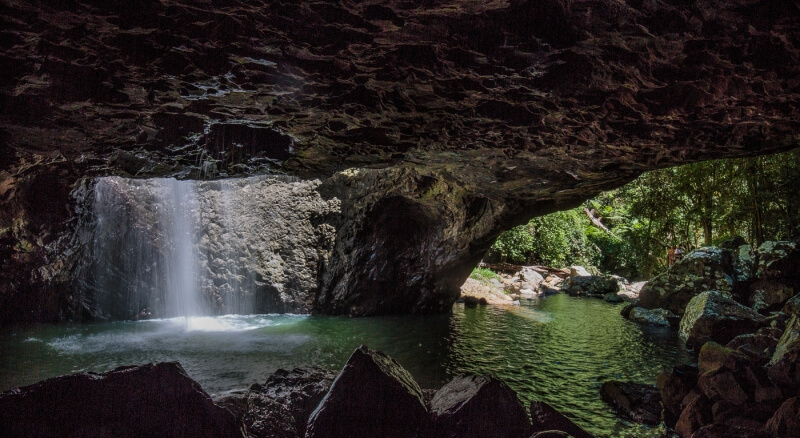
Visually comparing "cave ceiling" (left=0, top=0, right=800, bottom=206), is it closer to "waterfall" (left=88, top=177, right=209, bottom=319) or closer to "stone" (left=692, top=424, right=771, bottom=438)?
"stone" (left=692, top=424, right=771, bottom=438)

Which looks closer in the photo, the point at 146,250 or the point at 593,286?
the point at 146,250

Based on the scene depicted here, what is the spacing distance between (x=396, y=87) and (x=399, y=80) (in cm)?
12

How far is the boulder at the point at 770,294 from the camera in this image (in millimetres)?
9102

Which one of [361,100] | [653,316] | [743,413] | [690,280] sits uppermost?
[361,100]

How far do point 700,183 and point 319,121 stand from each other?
39.3 feet

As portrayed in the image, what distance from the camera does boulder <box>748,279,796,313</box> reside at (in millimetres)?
9102

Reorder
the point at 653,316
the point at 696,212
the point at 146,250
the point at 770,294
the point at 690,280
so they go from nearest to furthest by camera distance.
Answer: the point at 770,294 < the point at 146,250 < the point at 653,316 < the point at 690,280 < the point at 696,212

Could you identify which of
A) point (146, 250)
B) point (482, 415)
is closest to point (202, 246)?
point (146, 250)

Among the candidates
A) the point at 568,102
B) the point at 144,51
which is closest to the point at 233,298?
the point at 144,51

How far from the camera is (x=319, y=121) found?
14.0 ft

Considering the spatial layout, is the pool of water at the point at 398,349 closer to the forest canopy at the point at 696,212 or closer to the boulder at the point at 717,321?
the boulder at the point at 717,321

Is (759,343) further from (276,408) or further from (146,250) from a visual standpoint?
(146,250)

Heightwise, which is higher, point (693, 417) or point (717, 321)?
point (717, 321)

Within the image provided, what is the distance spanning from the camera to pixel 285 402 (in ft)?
11.8
